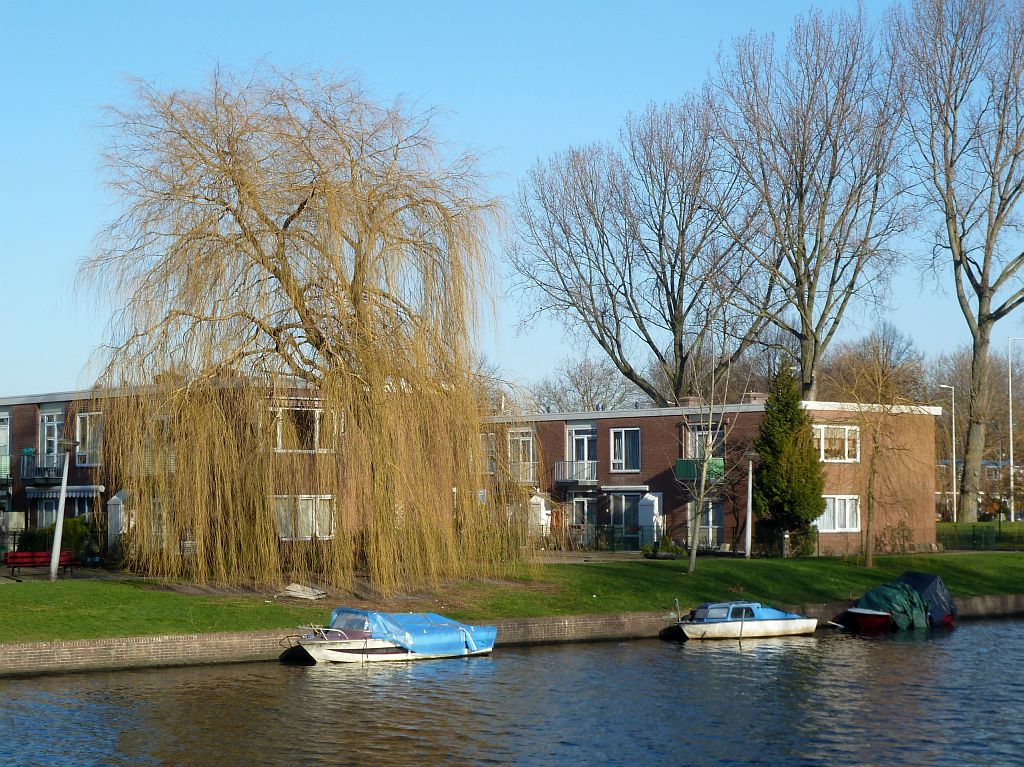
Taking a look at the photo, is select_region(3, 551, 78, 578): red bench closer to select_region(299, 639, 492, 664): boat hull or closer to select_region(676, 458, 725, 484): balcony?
select_region(299, 639, 492, 664): boat hull

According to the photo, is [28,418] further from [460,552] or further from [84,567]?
[460,552]

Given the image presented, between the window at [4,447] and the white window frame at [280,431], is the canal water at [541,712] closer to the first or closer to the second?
the white window frame at [280,431]

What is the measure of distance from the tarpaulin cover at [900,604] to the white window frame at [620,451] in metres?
22.2

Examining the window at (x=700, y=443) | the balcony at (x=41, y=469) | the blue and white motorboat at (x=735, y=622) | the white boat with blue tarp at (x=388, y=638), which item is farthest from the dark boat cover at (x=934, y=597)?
the balcony at (x=41, y=469)

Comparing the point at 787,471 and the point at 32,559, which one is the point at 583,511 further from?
the point at 32,559

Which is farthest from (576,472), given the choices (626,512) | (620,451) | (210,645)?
(210,645)

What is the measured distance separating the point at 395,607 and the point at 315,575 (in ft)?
7.65

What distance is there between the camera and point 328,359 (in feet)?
106

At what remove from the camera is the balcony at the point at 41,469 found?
53694 millimetres

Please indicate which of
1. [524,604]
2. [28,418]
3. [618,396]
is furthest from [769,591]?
[618,396]

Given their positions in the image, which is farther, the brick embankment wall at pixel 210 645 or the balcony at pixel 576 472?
the balcony at pixel 576 472

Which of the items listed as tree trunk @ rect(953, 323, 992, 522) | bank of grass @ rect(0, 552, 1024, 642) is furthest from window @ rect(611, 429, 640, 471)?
tree trunk @ rect(953, 323, 992, 522)

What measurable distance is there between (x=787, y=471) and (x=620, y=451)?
10815 millimetres

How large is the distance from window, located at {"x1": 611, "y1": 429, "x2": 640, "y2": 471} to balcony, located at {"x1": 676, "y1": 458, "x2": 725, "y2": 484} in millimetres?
3668
